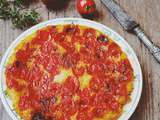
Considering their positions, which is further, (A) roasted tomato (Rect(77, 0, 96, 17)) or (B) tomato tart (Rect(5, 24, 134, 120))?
(A) roasted tomato (Rect(77, 0, 96, 17))

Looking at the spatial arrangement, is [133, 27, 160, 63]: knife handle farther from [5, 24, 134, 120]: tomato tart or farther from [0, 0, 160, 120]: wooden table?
[5, 24, 134, 120]: tomato tart

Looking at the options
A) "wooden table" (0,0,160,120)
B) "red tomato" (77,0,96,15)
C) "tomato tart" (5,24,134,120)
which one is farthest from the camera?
"red tomato" (77,0,96,15)

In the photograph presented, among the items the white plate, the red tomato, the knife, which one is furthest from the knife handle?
the red tomato

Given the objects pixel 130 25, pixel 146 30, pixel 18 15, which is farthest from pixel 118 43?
pixel 18 15

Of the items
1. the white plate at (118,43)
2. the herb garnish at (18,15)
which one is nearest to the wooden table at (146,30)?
the herb garnish at (18,15)

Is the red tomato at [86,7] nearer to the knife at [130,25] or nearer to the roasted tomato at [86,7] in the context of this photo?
the roasted tomato at [86,7]

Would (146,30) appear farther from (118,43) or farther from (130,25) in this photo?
(118,43)

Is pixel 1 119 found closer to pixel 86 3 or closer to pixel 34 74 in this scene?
pixel 34 74
